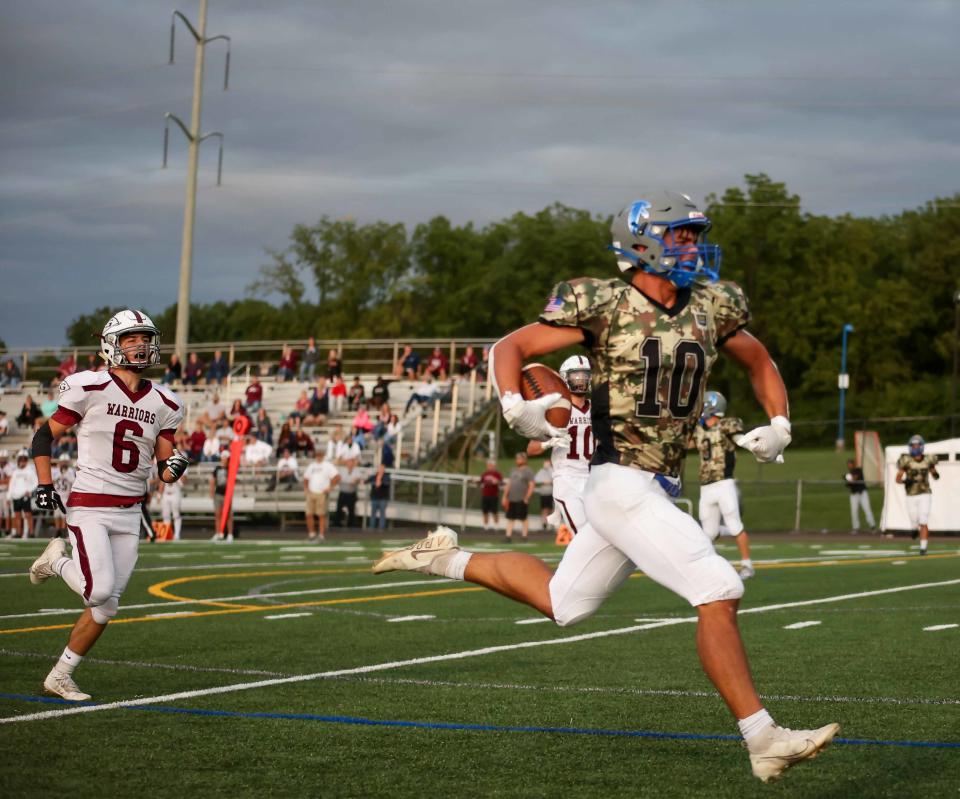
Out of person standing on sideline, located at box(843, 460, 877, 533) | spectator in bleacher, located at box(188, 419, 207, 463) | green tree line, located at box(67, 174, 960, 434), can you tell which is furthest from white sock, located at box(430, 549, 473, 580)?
green tree line, located at box(67, 174, 960, 434)

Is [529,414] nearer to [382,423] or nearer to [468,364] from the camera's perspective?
[382,423]

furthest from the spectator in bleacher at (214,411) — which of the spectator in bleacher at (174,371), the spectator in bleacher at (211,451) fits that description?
the spectator in bleacher at (211,451)

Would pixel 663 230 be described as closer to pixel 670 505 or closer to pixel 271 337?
pixel 670 505

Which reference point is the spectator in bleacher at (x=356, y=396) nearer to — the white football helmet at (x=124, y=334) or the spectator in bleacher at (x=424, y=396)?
the spectator in bleacher at (x=424, y=396)

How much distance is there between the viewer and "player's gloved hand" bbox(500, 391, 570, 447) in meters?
5.13

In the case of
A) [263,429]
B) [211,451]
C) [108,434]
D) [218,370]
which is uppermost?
[218,370]

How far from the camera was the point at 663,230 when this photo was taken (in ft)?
18.2

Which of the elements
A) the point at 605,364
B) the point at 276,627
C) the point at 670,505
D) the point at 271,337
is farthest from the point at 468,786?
the point at 271,337

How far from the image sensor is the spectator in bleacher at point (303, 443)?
33.7 m

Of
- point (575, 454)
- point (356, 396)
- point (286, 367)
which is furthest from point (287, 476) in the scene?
point (575, 454)

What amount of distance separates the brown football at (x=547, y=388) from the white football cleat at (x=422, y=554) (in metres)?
1.11

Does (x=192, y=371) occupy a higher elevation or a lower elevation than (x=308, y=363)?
lower

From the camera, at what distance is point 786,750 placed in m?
4.86

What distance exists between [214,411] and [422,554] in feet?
104
